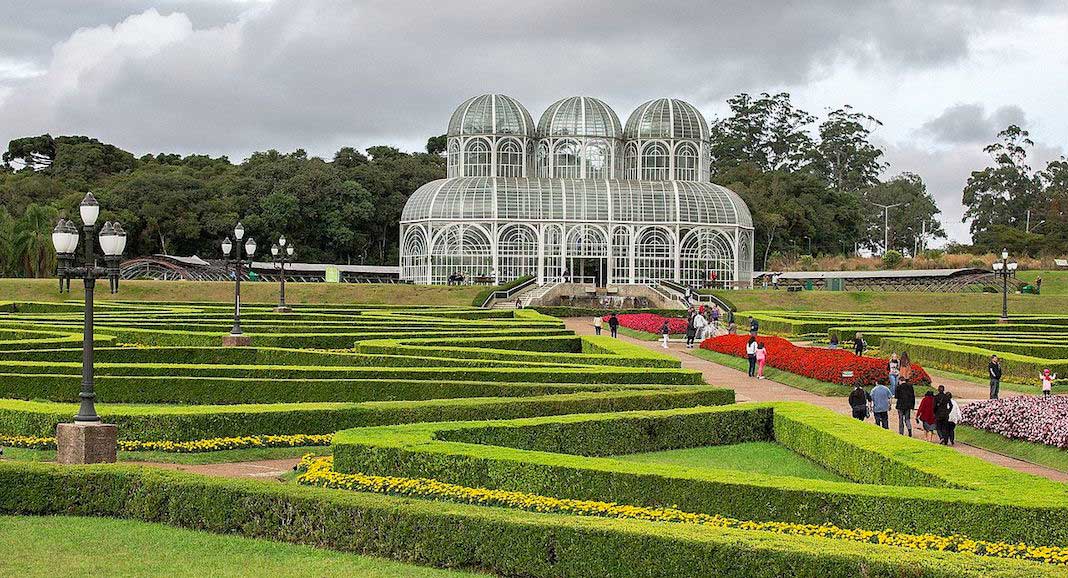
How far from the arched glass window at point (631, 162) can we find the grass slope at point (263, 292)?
16376 mm

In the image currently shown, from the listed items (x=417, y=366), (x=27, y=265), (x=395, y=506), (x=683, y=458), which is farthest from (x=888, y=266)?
(x=395, y=506)

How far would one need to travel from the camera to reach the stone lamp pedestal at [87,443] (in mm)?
16531

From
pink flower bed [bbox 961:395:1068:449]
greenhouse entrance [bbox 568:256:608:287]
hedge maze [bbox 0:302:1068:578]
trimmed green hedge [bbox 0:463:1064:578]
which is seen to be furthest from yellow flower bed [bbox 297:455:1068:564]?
greenhouse entrance [bbox 568:256:608:287]

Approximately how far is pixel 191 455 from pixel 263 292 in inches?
1755

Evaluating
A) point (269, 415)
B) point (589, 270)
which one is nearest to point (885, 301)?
point (589, 270)

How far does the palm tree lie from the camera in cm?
7194

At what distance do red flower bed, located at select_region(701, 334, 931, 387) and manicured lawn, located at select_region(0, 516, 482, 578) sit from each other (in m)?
17.3

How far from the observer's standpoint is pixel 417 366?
25.9 metres

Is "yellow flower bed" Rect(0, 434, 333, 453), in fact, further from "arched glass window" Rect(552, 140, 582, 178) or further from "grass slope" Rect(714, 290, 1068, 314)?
"arched glass window" Rect(552, 140, 582, 178)

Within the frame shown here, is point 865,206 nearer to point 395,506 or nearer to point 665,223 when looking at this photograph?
point 665,223

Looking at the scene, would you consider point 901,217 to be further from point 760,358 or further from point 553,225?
point 760,358

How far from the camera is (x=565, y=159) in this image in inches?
3022

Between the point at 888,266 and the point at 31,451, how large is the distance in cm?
7035

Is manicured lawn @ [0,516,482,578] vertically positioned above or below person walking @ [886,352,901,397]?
below
